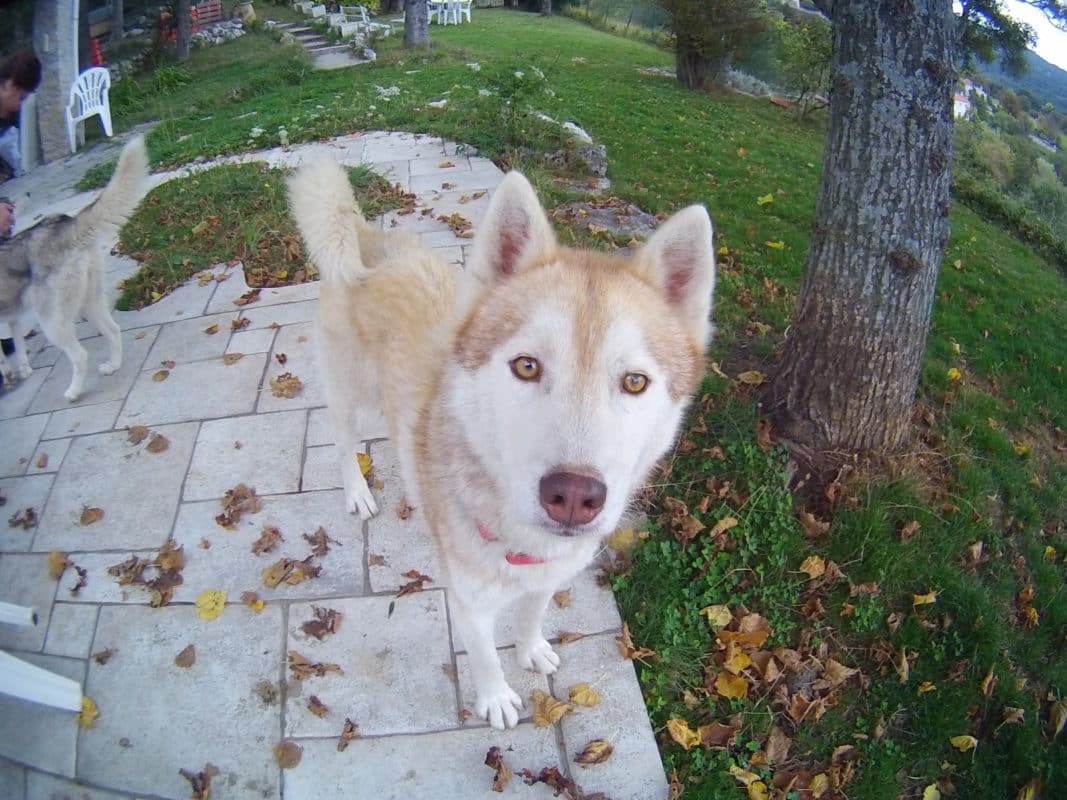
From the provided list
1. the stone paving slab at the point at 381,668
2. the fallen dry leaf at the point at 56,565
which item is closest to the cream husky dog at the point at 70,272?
the fallen dry leaf at the point at 56,565

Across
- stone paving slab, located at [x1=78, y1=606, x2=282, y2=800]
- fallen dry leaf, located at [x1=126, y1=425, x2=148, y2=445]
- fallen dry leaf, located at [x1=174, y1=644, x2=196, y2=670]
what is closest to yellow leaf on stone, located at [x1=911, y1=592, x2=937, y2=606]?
stone paving slab, located at [x1=78, y1=606, x2=282, y2=800]

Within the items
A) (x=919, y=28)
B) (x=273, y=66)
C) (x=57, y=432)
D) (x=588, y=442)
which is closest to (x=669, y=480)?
(x=588, y=442)

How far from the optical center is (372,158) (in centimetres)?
818

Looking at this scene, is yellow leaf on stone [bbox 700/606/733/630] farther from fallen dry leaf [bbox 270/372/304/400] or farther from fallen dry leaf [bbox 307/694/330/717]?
fallen dry leaf [bbox 270/372/304/400]

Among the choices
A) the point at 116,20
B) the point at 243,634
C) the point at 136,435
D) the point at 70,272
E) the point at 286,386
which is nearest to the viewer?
the point at 243,634

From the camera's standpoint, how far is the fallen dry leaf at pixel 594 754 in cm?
236

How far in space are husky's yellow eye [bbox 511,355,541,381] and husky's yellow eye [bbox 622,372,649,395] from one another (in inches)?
10.3

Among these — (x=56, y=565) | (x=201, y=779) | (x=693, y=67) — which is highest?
(x=693, y=67)

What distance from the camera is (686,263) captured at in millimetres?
2000

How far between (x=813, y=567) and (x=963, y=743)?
0.96 metres

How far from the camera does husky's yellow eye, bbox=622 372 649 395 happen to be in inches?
68.1

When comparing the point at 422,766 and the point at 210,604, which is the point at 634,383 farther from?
the point at 210,604

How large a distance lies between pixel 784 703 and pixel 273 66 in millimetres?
19945

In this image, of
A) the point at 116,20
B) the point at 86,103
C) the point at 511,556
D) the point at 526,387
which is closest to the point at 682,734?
the point at 511,556
